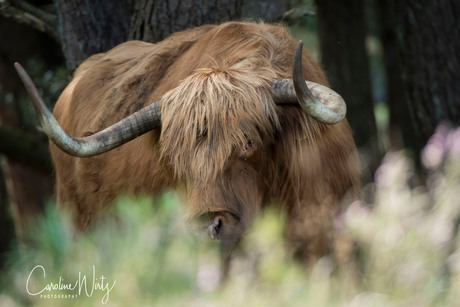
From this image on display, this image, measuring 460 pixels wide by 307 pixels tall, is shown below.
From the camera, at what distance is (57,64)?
36.7 feet

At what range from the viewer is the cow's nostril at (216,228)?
4520mm

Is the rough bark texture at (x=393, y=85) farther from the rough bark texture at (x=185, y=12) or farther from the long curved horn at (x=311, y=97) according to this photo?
the long curved horn at (x=311, y=97)

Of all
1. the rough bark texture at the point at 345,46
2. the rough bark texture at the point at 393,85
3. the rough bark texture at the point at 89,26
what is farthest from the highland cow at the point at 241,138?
the rough bark texture at the point at 393,85

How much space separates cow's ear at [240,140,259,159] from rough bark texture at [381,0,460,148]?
3.44 meters

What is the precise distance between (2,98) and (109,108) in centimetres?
459

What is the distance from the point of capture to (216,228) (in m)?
4.56

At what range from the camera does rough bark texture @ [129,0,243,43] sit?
7.34m

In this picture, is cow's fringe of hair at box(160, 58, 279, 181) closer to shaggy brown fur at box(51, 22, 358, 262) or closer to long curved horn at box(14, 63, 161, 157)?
shaggy brown fur at box(51, 22, 358, 262)

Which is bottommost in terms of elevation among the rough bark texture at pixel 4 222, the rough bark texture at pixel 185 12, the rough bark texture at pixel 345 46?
the rough bark texture at pixel 4 222

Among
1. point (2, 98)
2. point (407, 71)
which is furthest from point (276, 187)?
point (2, 98)

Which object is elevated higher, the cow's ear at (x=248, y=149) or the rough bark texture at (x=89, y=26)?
the rough bark texture at (x=89, y=26)

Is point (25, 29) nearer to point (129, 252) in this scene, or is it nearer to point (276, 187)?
point (276, 187)

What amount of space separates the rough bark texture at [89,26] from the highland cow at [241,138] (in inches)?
89.8

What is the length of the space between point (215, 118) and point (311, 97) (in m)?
0.69
